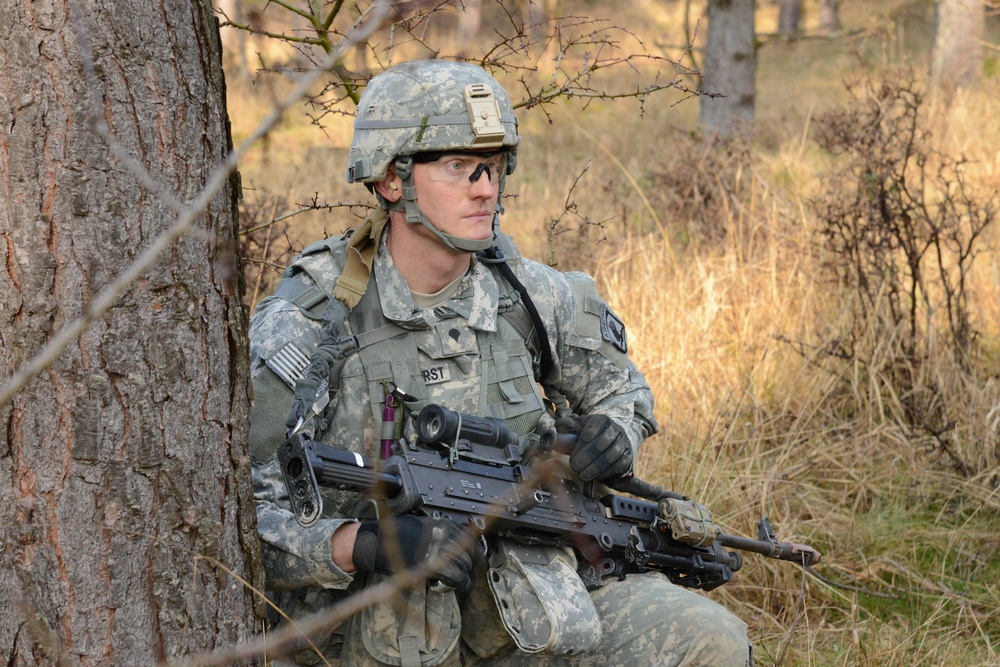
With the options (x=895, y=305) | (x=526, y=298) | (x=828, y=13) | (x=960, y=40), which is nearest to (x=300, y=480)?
(x=526, y=298)

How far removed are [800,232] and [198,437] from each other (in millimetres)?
4598

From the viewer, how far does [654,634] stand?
297cm

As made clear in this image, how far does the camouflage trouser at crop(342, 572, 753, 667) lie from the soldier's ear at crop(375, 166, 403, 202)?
46.1 inches

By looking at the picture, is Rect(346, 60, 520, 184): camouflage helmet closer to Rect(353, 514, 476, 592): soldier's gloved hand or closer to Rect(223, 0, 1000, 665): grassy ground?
Rect(223, 0, 1000, 665): grassy ground

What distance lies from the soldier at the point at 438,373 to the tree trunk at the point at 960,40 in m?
9.01

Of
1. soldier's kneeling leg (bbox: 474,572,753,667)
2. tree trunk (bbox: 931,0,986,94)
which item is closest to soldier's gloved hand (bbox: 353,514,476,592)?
soldier's kneeling leg (bbox: 474,572,753,667)

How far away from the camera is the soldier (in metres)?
2.71

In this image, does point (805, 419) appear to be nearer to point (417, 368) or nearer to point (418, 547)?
point (417, 368)

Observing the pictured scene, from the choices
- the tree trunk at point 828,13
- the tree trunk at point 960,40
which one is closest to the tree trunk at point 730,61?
the tree trunk at point 960,40

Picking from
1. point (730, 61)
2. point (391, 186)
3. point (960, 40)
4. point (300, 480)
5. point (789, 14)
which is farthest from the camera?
point (789, 14)

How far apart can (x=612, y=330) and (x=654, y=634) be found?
93cm

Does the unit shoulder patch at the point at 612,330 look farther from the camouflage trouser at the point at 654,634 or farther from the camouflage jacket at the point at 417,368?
the camouflage trouser at the point at 654,634

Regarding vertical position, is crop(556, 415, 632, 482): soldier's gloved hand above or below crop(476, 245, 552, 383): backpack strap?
below

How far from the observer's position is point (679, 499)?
325cm
